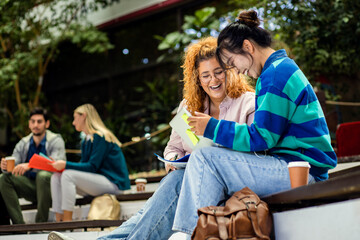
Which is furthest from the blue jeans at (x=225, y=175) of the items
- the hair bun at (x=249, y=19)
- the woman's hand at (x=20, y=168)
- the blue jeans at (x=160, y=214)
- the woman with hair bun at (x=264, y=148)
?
the woman's hand at (x=20, y=168)

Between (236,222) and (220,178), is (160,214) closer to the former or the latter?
(220,178)

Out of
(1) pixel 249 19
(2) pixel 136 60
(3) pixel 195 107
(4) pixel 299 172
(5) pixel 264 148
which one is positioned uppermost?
(2) pixel 136 60

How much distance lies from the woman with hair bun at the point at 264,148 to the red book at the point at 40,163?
2757 mm

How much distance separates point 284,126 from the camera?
87.3 inches

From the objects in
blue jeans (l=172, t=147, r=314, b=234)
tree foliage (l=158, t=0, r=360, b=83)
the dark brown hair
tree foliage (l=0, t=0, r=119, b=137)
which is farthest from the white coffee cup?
tree foliage (l=0, t=0, r=119, b=137)

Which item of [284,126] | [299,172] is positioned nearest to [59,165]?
[284,126]

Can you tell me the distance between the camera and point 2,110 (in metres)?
10.3

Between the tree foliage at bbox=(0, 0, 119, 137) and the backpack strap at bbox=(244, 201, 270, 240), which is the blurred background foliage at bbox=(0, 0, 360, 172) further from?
the backpack strap at bbox=(244, 201, 270, 240)

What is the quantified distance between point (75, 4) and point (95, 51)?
976 millimetres

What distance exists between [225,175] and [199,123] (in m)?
0.27

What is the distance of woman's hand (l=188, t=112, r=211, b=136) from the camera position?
89.6 inches

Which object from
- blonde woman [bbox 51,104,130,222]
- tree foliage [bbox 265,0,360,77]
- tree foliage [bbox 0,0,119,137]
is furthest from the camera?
tree foliage [bbox 0,0,119,137]

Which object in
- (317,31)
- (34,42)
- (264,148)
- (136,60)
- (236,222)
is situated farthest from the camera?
(34,42)

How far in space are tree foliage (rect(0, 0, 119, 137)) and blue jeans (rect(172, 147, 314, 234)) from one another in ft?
23.2
